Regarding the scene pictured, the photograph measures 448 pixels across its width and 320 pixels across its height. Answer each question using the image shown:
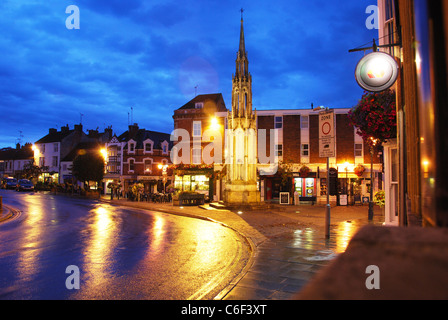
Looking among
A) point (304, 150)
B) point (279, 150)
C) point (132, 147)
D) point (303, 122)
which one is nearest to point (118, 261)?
point (279, 150)

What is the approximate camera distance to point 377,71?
7074 millimetres

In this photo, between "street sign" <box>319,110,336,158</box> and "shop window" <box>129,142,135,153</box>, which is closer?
"street sign" <box>319,110,336,158</box>

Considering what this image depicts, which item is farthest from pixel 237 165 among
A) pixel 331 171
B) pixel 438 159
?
pixel 438 159

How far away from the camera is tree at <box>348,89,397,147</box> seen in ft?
28.4

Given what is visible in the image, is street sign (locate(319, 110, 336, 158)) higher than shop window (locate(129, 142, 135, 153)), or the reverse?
shop window (locate(129, 142, 135, 153))

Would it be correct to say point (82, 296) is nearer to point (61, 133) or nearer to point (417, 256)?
point (417, 256)

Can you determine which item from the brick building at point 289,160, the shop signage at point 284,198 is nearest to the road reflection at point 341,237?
the shop signage at point 284,198

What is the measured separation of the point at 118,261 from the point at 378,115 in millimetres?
7984

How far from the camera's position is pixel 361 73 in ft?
24.4

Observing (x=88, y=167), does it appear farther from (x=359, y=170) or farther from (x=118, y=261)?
(x=118, y=261)

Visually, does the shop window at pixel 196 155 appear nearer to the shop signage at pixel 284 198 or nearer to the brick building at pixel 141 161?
the brick building at pixel 141 161

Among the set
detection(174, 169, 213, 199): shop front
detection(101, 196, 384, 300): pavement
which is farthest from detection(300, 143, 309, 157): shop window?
detection(101, 196, 384, 300): pavement

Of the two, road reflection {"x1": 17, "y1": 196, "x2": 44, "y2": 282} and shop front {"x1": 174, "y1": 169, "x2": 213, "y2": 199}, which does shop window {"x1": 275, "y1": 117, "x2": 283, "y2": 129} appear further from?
road reflection {"x1": 17, "y1": 196, "x2": 44, "y2": 282}

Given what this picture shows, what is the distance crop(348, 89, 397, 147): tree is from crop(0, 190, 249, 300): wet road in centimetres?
516
